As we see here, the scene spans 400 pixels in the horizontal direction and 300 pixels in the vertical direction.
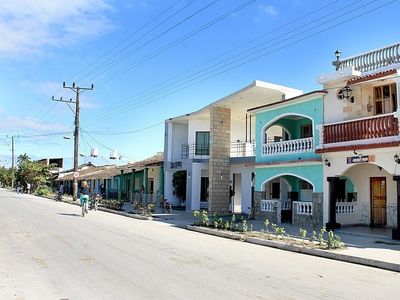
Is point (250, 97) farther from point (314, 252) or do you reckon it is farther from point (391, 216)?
point (314, 252)

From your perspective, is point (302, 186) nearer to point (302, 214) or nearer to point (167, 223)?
point (302, 214)

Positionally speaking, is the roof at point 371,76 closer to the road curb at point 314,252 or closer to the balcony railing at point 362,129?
the balcony railing at point 362,129

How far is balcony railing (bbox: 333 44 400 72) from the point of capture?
1591 centimetres

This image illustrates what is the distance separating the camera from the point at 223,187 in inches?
1050

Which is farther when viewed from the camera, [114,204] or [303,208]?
[114,204]

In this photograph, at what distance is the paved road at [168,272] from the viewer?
7137 millimetres

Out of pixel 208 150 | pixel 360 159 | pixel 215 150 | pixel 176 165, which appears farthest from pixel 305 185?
pixel 176 165

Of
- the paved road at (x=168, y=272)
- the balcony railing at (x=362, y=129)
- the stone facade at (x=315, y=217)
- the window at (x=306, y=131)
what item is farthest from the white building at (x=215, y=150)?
the paved road at (x=168, y=272)

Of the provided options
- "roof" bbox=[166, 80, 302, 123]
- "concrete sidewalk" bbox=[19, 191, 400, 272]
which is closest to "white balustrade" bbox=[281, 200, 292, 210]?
"concrete sidewalk" bbox=[19, 191, 400, 272]

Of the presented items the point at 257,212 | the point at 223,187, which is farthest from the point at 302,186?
Result: the point at 223,187

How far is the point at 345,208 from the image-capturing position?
60.9 ft

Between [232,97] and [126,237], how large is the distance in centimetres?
1213

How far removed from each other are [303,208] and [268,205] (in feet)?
8.56

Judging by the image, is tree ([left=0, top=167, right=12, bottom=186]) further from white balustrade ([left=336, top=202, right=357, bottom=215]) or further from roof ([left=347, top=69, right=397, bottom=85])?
roof ([left=347, top=69, right=397, bottom=85])
